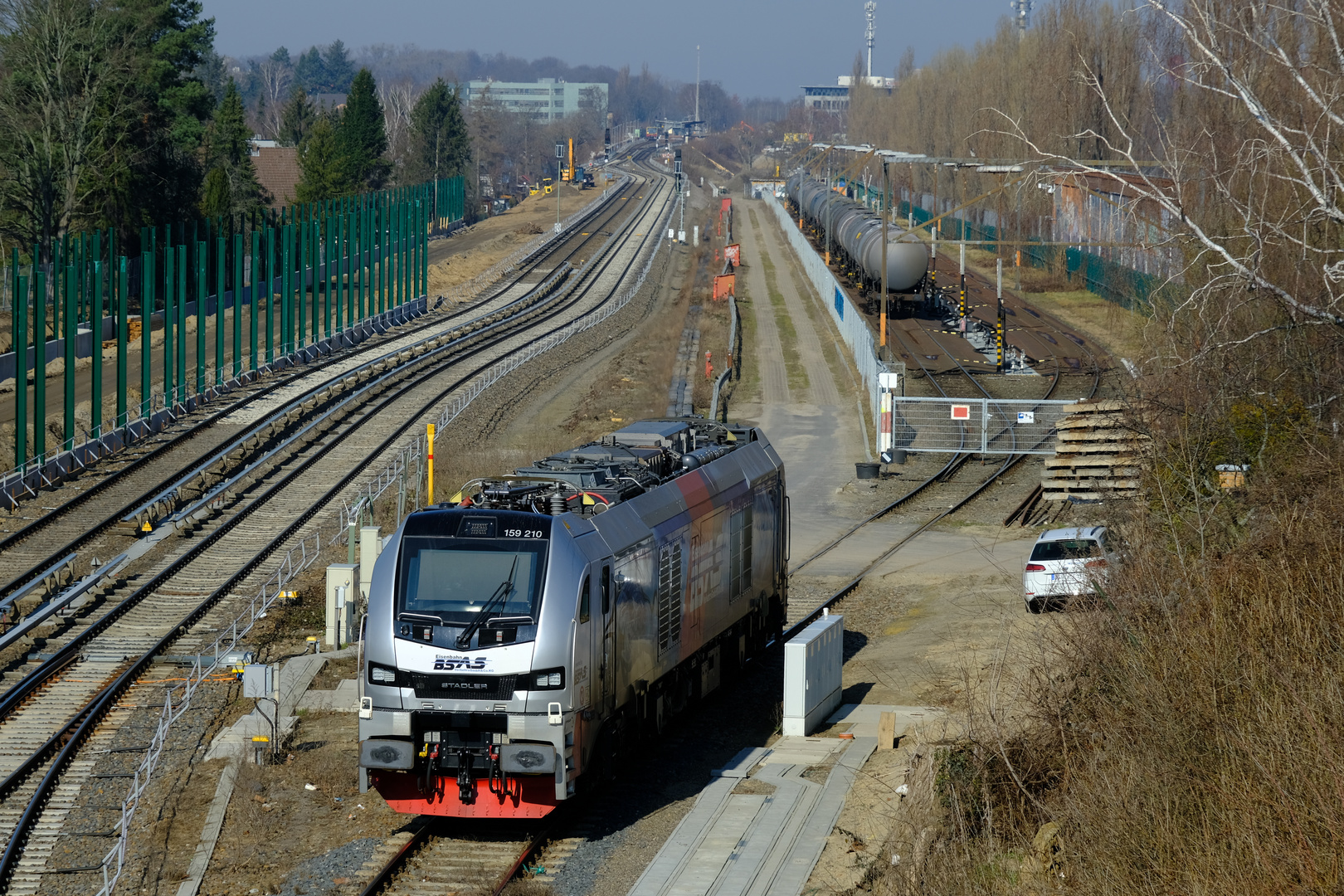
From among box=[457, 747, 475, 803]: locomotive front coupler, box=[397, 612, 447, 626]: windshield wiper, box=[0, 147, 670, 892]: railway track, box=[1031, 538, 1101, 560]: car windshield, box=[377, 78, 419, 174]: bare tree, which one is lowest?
box=[0, 147, 670, 892]: railway track

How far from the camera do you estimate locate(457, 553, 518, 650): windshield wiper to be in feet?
42.6

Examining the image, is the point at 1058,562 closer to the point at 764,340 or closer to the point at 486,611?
the point at 486,611

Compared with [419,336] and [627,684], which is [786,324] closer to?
[419,336]

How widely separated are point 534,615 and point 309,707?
6.07m

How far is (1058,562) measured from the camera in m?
22.6

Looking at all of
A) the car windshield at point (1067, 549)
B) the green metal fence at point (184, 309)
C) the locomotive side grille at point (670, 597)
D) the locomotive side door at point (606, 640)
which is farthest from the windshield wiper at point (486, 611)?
the green metal fence at point (184, 309)

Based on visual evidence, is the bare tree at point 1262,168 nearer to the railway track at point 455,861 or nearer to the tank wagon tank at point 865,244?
the railway track at point 455,861

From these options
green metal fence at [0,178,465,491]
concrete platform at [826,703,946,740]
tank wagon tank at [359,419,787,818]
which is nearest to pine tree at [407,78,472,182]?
green metal fence at [0,178,465,491]

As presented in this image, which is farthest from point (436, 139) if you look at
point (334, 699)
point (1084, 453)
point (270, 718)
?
point (270, 718)

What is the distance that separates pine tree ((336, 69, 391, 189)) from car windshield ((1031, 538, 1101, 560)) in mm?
81493

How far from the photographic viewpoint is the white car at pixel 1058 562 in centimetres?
2164

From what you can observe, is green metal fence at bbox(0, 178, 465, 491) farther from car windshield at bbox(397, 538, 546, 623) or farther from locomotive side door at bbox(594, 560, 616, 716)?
locomotive side door at bbox(594, 560, 616, 716)

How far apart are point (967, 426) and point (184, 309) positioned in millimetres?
22794

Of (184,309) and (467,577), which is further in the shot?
(184,309)
